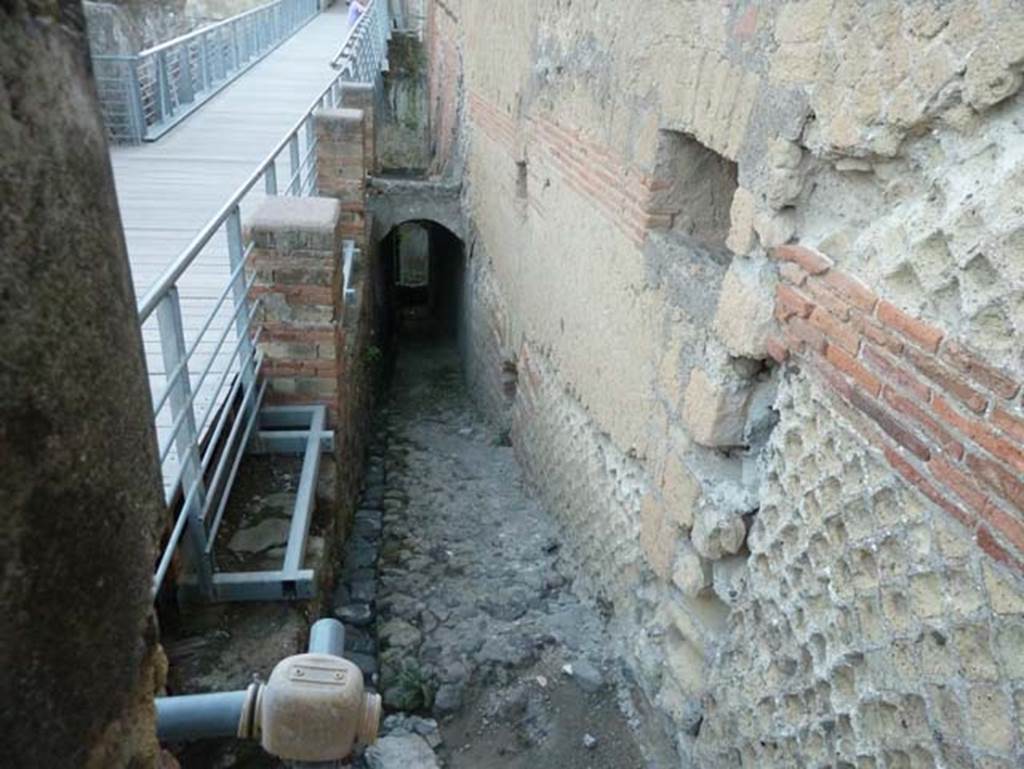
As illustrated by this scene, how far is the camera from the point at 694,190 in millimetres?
3777

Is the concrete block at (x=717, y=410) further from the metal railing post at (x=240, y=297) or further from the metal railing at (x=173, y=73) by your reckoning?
the metal railing at (x=173, y=73)

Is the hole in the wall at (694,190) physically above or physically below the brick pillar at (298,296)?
above

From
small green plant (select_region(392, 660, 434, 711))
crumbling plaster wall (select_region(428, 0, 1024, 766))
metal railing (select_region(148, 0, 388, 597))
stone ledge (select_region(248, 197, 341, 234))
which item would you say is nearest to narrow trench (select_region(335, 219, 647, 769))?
small green plant (select_region(392, 660, 434, 711))

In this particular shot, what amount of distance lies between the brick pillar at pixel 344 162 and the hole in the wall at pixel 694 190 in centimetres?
365

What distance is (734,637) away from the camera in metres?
3.06

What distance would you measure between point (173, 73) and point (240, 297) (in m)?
8.00

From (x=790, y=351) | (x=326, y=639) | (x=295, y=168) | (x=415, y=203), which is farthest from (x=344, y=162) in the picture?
(x=326, y=639)

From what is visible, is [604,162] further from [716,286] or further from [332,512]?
[332,512]

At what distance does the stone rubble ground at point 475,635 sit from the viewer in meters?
3.71

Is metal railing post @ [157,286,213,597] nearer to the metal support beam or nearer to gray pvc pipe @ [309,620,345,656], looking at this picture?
the metal support beam

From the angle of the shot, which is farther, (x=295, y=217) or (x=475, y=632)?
(x=475, y=632)

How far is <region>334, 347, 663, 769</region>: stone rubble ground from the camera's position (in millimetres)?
3715

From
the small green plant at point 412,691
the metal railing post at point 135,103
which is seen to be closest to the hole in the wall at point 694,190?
the small green plant at point 412,691

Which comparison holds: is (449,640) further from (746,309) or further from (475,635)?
(746,309)
